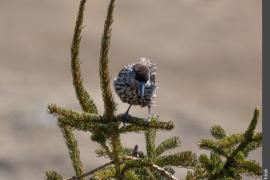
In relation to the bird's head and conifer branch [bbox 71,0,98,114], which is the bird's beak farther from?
conifer branch [bbox 71,0,98,114]

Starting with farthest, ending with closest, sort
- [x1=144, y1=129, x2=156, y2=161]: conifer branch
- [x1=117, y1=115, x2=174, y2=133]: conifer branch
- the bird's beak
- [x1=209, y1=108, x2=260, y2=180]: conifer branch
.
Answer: the bird's beak, [x1=144, y1=129, x2=156, y2=161]: conifer branch, [x1=209, y1=108, x2=260, y2=180]: conifer branch, [x1=117, y1=115, x2=174, y2=133]: conifer branch

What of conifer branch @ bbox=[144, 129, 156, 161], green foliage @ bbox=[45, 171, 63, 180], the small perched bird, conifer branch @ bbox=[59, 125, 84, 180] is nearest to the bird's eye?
the small perched bird

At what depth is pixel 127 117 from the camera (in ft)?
14.0

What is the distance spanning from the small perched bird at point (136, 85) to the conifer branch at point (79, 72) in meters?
0.98

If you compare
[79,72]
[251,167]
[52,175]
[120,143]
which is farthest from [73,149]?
[251,167]

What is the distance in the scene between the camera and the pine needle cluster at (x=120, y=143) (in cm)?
384

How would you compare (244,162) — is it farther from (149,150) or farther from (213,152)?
(149,150)

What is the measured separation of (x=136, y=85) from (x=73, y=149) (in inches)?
40.7

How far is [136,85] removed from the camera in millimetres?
5391

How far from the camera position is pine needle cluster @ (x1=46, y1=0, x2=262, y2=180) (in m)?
3.84

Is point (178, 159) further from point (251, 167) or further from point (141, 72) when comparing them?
point (141, 72)

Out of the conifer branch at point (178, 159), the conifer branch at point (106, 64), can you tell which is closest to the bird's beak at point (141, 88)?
the conifer branch at point (178, 159)

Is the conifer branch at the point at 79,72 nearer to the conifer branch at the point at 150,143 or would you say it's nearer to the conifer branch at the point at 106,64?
the conifer branch at the point at 106,64

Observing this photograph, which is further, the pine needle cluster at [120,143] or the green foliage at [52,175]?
the green foliage at [52,175]
